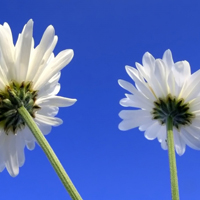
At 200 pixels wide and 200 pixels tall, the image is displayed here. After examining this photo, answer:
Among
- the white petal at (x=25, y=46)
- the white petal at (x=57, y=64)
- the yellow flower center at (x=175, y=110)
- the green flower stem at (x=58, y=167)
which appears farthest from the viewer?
the yellow flower center at (x=175, y=110)

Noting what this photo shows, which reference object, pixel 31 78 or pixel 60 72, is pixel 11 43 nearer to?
pixel 31 78

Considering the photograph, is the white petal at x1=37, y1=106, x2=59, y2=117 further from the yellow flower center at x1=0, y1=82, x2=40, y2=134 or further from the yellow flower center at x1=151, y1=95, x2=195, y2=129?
the yellow flower center at x1=151, y1=95, x2=195, y2=129

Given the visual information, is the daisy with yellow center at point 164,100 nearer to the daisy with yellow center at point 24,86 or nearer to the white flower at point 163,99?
the white flower at point 163,99

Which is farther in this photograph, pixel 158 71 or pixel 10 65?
pixel 158 71

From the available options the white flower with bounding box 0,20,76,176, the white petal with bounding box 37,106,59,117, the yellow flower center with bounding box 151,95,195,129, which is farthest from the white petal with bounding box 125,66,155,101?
the white petal with bounding box 37,106,59,117

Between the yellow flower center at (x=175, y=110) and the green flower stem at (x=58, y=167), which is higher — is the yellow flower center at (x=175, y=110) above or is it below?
above

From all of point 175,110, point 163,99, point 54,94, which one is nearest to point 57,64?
point 54,94

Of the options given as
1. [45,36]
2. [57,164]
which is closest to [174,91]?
[45,36]

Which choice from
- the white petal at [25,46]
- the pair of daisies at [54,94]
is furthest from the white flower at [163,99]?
the white petal at [25,46]
